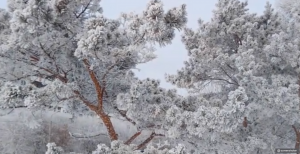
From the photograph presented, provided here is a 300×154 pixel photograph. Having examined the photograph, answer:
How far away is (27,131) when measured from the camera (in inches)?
401

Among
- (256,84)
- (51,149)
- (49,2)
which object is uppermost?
(49,2)

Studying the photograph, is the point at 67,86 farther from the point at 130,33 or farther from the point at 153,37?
the point at 153,37

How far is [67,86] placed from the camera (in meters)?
4.71

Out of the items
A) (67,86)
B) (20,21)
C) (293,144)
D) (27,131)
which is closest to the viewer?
(20,21)

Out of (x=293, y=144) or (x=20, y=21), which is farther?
(x=293, y=144)

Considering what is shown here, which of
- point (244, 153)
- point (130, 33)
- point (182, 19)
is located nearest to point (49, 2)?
point (130, 33)

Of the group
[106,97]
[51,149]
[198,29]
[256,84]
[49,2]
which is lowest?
[51,149]

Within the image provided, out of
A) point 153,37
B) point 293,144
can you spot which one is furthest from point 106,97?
point 293,144

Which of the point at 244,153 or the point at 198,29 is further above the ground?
the point at 198,29

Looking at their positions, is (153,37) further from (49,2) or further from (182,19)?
(49,2)

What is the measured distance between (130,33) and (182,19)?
0.74 meters

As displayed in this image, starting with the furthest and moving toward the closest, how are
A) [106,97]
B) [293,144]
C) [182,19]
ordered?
[293,144] < [106,97] < [182,19]

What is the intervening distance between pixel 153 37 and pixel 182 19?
0.46 metres

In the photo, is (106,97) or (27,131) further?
(27,131)
